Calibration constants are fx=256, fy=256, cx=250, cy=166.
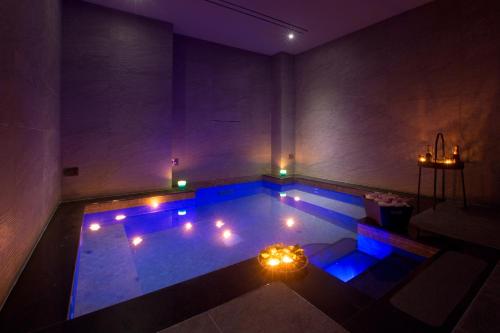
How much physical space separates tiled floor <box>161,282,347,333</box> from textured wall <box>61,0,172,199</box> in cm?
340

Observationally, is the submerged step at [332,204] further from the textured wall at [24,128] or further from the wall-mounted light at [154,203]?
the textured wall at [24,128]

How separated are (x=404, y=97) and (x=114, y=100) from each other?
439 centimetres

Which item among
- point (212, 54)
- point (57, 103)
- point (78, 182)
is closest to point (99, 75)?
point (57, 103)

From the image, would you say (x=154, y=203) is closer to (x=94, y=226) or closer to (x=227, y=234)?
(x=94, y=226)

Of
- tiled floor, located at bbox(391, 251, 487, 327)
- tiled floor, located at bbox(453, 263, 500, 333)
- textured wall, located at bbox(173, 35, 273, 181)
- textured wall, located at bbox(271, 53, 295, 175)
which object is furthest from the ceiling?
tiled floor, located at bbox(453, 263, 500, 333)

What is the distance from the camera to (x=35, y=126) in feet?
6.79

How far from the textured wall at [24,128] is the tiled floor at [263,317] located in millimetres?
1075

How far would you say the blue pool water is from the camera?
1.92 m

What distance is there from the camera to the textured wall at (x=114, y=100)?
350 cm

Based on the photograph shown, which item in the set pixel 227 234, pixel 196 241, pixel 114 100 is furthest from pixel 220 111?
pixel 196 241

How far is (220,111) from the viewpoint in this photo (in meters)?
5.29

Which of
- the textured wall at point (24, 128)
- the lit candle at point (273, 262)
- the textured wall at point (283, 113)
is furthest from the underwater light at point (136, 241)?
the textured wall at point (283, 113)

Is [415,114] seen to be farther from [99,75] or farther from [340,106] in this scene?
[99,75]

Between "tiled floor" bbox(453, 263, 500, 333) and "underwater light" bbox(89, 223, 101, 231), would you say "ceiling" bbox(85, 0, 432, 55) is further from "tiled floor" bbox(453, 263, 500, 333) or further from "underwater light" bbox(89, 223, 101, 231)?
"tiled floor" bbox(453, 263, 500, 333)
